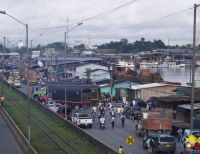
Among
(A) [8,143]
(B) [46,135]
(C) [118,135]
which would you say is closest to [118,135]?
(C) [118,135]

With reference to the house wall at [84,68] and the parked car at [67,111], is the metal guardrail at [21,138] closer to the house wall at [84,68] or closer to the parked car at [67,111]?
the parked car at [67,111]

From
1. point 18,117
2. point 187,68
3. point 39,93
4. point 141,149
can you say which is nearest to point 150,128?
point 141,149

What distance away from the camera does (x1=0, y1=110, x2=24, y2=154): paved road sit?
3370cm

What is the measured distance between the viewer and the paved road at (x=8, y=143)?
111 feet

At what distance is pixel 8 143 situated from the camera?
3769 cm

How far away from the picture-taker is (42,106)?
62938 millimetres

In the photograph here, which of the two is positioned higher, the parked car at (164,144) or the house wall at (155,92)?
the parked car at (164,144)

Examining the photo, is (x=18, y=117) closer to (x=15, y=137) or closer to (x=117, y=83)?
(x=15, y=137)

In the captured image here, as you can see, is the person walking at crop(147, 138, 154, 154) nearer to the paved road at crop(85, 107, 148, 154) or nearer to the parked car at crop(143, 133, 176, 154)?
the parked car at crop(143, 133, 176, 154)

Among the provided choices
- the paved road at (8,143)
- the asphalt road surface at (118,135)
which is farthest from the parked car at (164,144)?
the paved road at (8,143)

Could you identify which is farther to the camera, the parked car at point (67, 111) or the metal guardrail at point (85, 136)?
the parked car at point (67, 111)

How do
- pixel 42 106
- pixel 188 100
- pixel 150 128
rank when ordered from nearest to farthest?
1. pixel 150 128
2. pixel 188 100
3. pixel 42 106

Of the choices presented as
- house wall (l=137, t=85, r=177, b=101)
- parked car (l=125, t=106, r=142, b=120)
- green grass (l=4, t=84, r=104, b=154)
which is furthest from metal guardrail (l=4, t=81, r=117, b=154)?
house wall (l=137, t=85, r=177, b=101)

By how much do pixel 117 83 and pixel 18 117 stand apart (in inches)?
976
